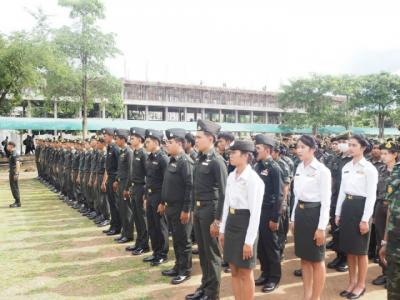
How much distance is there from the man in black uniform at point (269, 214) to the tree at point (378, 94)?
30.3 m

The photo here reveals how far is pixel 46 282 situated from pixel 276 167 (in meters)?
3.63

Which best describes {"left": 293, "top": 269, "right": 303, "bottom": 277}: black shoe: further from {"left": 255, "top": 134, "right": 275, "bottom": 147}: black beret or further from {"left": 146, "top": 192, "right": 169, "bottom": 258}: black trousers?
{"left": 146, "top": 192, "right": 169, "bottom": 258}: black trousers

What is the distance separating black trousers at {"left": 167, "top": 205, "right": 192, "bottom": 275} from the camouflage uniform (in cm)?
282

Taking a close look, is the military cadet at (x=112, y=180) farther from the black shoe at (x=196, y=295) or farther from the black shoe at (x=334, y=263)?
the black shoe at (x=334, y=263)

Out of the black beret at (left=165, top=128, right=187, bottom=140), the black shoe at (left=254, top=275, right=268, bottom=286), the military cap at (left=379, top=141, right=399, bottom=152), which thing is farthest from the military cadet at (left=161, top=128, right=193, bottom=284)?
the military cap at (left=379, top=141, right=399, bottom=152)

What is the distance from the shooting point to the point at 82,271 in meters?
5.80

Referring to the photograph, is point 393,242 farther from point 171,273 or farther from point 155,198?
point 155,198

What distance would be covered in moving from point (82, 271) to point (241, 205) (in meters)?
3.25

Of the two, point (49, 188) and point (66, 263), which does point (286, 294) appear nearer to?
point (66, 263)

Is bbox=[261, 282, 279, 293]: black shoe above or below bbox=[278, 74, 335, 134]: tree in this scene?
below

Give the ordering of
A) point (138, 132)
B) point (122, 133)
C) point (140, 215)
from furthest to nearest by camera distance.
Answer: point (122, 133) < point (138, 132) < point (140, 215)

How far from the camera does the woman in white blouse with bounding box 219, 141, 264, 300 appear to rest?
3.74m

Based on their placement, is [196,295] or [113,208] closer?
[196,295]

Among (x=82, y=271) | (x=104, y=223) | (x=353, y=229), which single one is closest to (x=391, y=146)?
(x=353, y=229)
